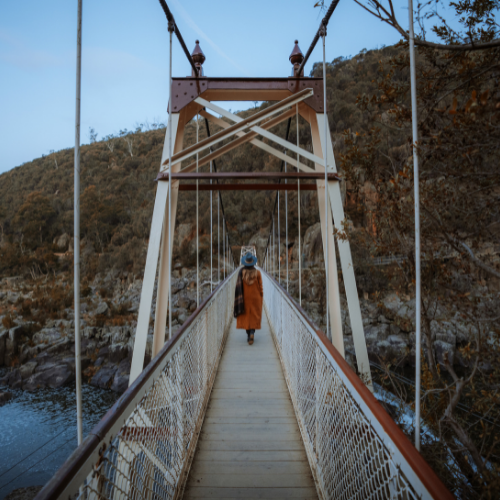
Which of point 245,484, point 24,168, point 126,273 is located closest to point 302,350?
point 245,484

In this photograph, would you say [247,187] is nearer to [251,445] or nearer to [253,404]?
[253,404]

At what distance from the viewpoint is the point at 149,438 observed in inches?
58.4

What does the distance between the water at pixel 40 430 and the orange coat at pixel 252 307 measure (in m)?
6.17

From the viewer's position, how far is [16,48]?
2.04 meters

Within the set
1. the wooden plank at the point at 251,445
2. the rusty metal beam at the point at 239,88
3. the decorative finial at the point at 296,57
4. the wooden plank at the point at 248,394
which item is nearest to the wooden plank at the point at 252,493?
the wooden plank at the point at 251,445

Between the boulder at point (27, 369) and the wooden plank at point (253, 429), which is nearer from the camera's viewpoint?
the wooden plank at point (253, 429)

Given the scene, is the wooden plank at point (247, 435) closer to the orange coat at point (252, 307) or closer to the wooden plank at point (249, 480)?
A: the wooden plank at point (249, 480)

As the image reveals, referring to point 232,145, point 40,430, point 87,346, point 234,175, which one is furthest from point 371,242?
point 87,346

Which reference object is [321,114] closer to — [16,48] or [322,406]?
[16,48]

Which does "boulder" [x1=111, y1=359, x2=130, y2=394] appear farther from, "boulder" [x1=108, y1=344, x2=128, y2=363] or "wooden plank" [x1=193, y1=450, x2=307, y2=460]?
"wooden plank" [x1=193, y1=450, x2=307, y2=460]

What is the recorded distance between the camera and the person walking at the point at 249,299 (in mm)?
5055

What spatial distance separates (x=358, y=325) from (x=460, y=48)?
9.59 ft

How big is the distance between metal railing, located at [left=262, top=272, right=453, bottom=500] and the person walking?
7.28 ft

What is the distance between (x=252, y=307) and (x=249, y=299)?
0.42ft
